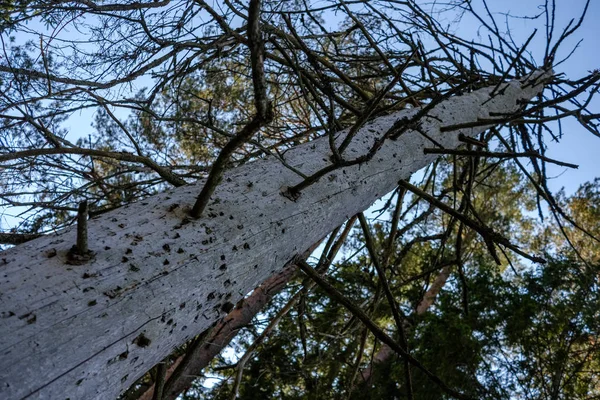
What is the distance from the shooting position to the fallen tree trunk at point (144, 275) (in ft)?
2.57

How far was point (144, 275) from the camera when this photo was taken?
0.99 metres

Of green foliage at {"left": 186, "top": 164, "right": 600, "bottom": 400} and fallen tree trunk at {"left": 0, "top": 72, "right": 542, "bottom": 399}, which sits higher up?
green foliage at {"left": 186, "top": 164, "right": 600, "bottom": 400}

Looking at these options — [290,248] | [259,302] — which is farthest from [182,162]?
[290,248]

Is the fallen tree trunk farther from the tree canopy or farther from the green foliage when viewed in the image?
the green foliage

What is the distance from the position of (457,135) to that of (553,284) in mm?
4630

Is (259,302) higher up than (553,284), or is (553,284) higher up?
(553,284)

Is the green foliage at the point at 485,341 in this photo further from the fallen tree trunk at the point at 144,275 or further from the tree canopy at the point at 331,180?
the fallen tree trunk at the point at 144,275

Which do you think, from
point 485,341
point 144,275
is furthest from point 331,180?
point 485,341

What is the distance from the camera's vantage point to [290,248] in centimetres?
148

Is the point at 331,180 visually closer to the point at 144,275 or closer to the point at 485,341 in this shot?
the point at 144,275

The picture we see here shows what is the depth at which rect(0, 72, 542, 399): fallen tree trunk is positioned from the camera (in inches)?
30.9

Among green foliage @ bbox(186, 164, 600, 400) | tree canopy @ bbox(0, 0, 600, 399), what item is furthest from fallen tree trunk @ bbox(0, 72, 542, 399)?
green foliage @ bbox(186, 164, 600, 400)

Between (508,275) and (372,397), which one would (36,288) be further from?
(508,275)

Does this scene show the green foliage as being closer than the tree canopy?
No
